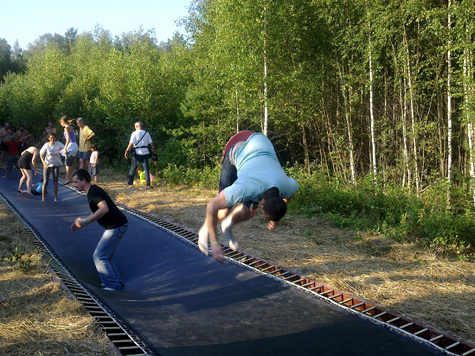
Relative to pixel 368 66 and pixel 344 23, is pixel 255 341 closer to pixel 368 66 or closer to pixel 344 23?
pixel 368 66

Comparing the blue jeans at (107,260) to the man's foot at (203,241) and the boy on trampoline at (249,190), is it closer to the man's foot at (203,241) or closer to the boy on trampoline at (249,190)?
the boy on trampoline at (249,190)

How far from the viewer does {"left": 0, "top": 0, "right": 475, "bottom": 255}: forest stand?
7.90 m

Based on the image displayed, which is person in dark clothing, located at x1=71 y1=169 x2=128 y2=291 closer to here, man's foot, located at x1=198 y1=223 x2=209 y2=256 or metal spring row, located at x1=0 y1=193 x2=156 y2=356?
metal spring row, located at x1=0 y1=193 x2=156 y2=356

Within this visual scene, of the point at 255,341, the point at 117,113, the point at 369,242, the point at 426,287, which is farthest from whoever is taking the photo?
the point at 117,113

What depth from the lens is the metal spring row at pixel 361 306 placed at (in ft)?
10.1

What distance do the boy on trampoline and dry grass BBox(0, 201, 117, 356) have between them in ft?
3.46

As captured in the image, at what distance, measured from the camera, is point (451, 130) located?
9.52 m

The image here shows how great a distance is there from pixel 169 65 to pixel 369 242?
1301 centimetres

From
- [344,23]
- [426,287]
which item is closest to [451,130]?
[344,23]

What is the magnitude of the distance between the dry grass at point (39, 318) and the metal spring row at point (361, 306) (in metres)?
A: 2.07

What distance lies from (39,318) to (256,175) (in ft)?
6.71

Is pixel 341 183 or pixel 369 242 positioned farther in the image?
pixel 341 183

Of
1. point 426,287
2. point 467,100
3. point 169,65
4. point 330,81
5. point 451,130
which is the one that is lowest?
point 426,287

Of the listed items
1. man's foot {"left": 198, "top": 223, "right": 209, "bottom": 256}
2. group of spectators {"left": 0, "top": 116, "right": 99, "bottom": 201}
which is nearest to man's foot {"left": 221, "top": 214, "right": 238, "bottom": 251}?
man's foot {"left": 198, "top": 223, "right": 209, "bottom": 256}
